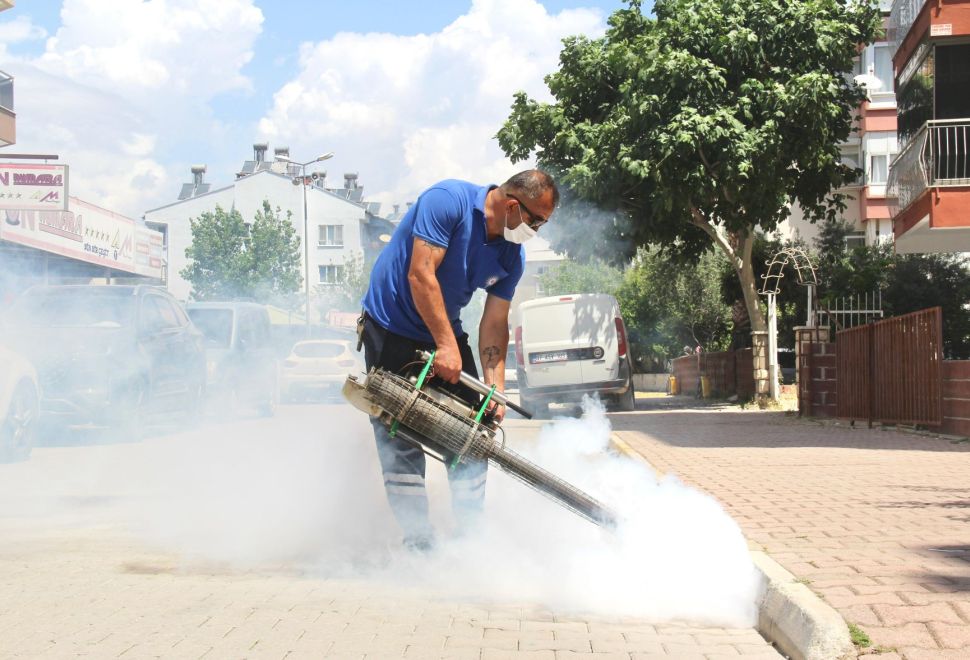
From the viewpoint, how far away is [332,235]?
77.7m

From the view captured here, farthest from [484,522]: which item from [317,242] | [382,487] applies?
[317,242]

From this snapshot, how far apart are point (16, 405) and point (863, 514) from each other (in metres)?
7.31

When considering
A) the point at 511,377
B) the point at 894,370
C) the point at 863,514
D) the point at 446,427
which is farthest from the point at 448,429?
the point at 511,377

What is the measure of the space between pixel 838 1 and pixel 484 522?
65.3 feet

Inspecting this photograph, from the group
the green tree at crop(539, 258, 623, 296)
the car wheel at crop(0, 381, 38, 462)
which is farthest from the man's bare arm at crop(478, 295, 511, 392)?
the green tree at crop(539, 258, 623, 296)

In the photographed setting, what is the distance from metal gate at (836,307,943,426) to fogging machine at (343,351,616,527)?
32.4 ft

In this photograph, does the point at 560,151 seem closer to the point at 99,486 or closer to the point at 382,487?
the point at 99,486

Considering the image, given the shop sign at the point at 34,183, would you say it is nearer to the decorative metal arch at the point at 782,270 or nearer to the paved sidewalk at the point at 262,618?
the decorative metal arch at the point at 782,270

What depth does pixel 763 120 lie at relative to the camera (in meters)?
21.2

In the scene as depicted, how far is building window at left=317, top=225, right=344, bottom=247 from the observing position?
76938 mm

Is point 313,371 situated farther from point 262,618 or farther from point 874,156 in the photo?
point 874,156

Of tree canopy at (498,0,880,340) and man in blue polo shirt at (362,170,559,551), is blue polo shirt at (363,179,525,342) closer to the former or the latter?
man in blue polo shirt at (362,170,559,551)

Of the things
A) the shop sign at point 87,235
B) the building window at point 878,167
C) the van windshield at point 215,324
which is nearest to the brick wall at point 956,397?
the van windshield at point 215,324

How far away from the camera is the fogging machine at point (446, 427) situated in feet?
16.0
